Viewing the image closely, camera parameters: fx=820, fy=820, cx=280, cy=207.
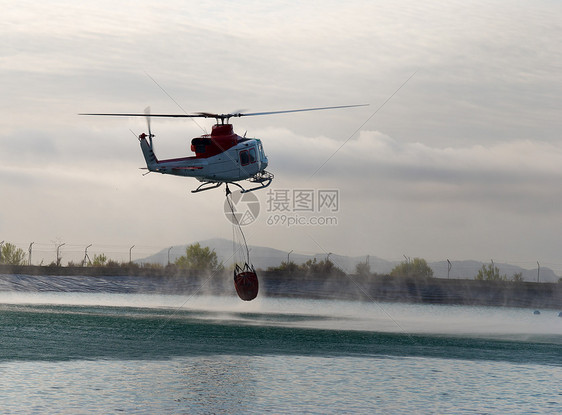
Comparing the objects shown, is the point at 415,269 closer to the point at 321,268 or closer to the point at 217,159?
the point at 321,268

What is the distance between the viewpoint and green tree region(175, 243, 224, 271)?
370 feet

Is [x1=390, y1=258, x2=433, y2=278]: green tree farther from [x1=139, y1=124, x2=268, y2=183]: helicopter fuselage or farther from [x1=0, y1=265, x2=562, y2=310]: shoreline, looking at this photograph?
[x1=139, y1=124, x2=268, y2=183]: helicopter fuselage

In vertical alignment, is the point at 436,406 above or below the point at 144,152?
below

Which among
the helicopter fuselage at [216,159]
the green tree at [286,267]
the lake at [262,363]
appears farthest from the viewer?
the green tree at [286,267]

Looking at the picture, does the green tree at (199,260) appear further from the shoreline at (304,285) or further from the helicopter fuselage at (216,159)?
the helicopter fuselage at (216,159)

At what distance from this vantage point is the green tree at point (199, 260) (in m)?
113

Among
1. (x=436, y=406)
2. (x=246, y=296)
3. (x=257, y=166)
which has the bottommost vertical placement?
(x=436, y=406)

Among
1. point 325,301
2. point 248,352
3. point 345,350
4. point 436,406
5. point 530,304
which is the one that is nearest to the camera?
point 436,406

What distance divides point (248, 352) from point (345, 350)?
19.8 ft

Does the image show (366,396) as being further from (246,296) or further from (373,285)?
(373,285)

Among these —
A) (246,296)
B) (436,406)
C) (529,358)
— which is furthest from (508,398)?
(246,296)

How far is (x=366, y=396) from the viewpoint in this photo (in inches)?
1284

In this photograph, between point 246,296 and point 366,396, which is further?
point 246,296

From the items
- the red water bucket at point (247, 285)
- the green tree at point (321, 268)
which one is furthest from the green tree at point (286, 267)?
the red water bucket at point (247, 285)
